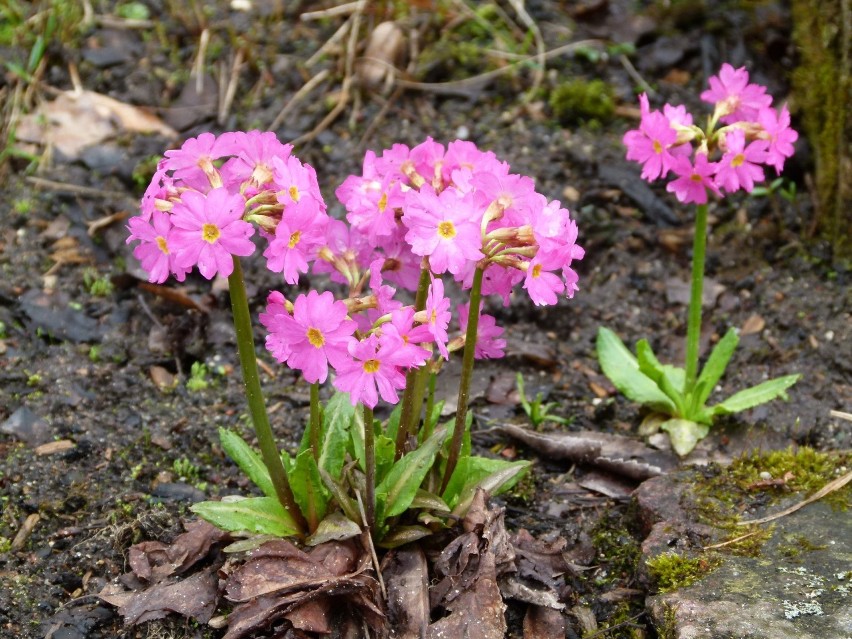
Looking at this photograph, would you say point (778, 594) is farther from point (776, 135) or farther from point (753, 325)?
point (753, 325)

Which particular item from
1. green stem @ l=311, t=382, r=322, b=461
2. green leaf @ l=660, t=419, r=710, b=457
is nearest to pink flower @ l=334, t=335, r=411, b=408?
green stem @ l=311, t=382, r=322, b=461

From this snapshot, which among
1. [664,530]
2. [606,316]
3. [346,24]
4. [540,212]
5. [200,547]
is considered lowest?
[200,547]

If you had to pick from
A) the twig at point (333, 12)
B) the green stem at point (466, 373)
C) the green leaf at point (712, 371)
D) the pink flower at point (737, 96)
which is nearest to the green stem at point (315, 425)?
the green stem at point (466, 373)

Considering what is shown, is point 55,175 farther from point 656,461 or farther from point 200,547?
point 656,461

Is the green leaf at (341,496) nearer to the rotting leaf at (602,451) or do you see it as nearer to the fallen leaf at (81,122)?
the rotting leaf at (602,451)

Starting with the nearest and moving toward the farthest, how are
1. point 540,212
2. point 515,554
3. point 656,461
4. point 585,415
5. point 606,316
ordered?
point 540,212 → point 515,554 → point 656,461 → point 585,415 → point 606,316

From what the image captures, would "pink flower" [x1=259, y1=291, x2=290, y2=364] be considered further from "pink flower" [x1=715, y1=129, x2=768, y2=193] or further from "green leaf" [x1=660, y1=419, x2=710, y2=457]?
"green leaf" [x1=660, y1=419, x2=710, y2=457]

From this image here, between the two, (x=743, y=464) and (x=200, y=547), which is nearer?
(x=200, y=547)

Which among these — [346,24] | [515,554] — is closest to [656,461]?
[515,554]
